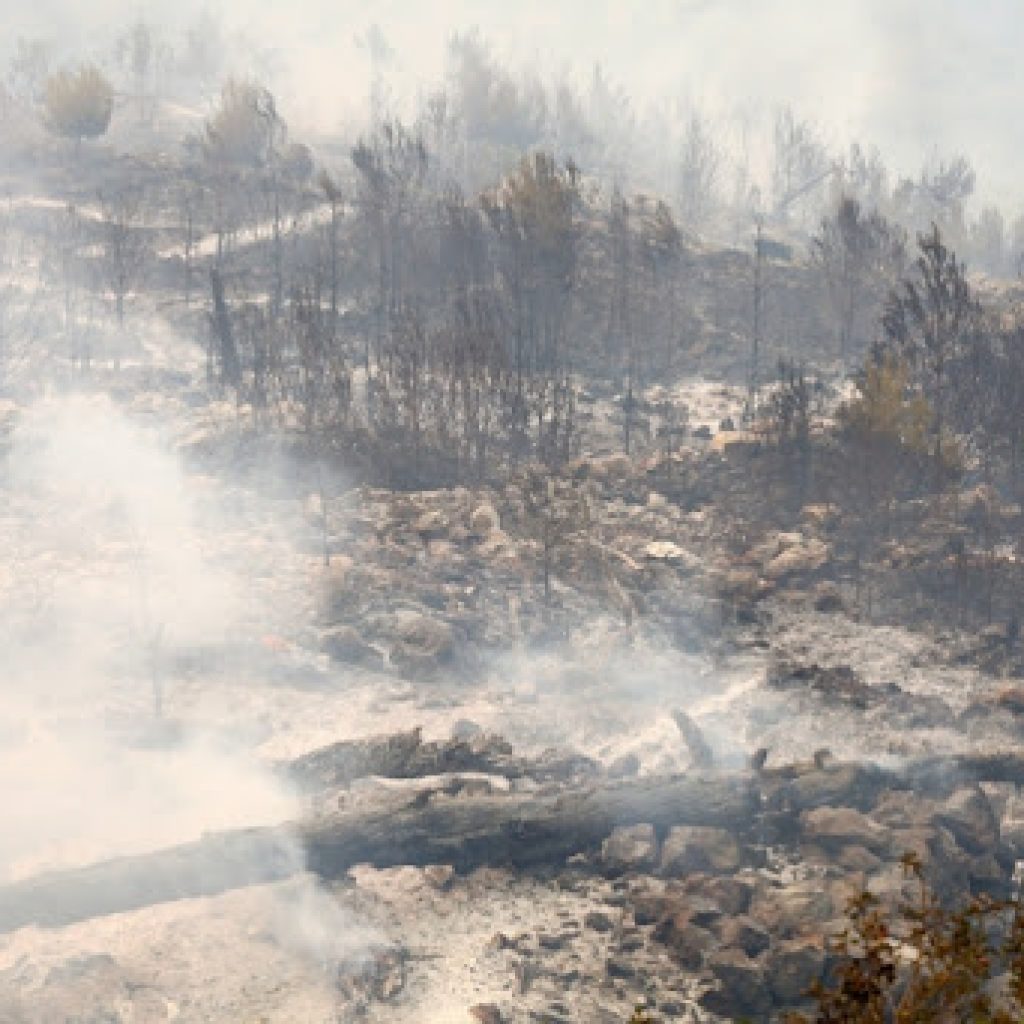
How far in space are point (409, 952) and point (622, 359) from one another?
28608 millimetres

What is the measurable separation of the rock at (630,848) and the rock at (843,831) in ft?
5.20

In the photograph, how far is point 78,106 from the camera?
150 feet

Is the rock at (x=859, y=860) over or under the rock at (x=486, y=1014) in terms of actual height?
over

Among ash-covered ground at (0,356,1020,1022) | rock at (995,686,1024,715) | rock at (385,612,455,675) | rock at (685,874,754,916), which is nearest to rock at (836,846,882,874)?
ash-covered ground at (0,356,1020,1022)

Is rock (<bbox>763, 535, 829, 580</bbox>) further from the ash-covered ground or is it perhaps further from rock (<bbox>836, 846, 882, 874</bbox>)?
rock (<bbox>836, 846, 882, 874</bbox>)

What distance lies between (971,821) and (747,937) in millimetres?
3169

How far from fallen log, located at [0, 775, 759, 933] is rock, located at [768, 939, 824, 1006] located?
2.35 m

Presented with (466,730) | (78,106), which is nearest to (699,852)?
(466,730)

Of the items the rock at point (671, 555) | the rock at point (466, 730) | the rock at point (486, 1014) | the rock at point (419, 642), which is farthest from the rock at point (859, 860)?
the rock at point (671, 555)

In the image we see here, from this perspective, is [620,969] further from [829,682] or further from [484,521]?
[484,521]

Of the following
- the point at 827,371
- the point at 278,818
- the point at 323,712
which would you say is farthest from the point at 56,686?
the point at 827,371

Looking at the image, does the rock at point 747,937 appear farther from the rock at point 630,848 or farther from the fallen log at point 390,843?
the fallen log at point 390,843

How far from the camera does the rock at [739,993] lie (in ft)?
24.6

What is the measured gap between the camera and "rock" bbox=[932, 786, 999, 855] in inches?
382
